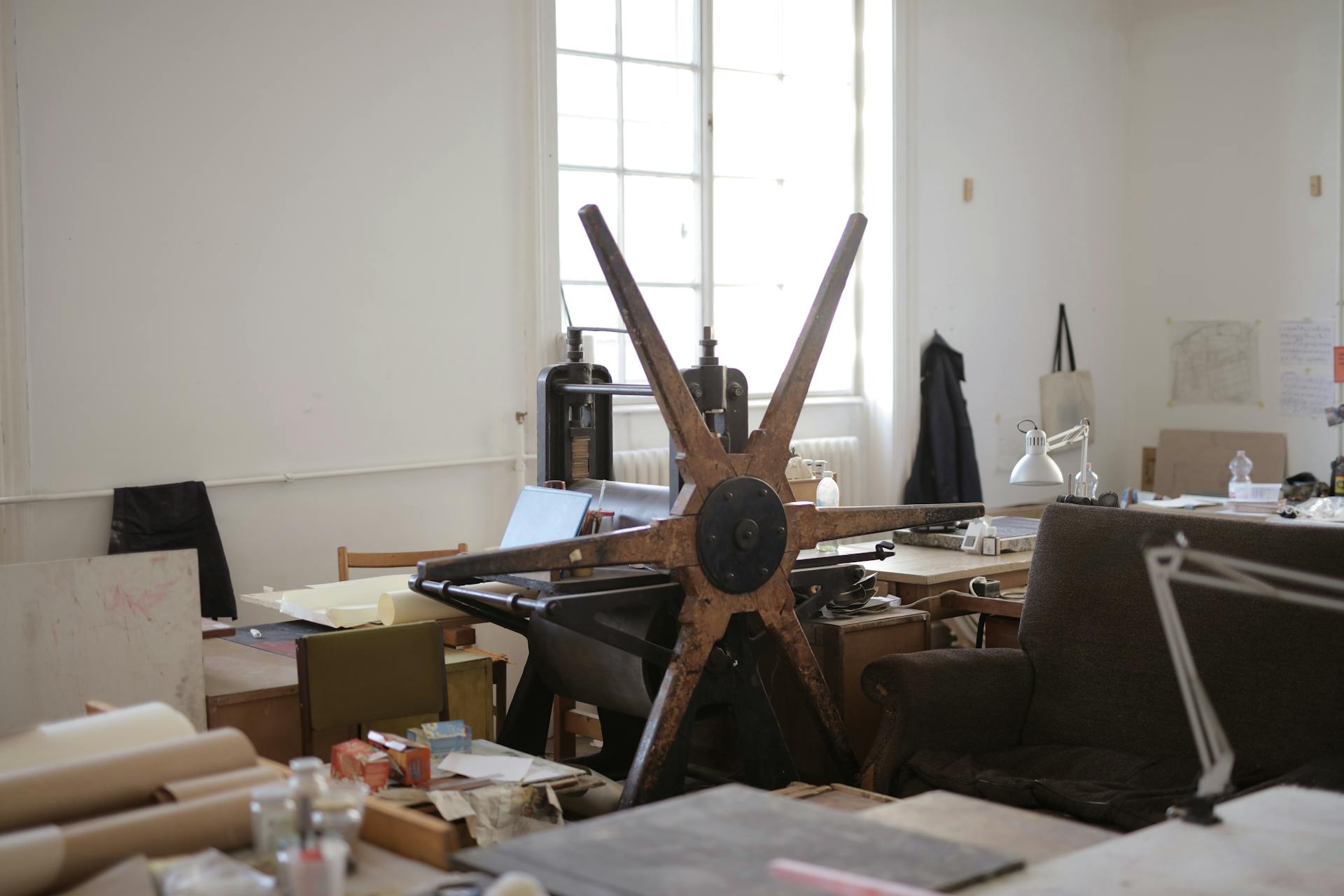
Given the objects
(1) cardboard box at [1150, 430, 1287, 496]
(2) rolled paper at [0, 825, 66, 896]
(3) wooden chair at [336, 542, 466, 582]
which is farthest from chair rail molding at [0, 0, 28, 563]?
(1) cardboard box at [1150, 430, 1287, 496]

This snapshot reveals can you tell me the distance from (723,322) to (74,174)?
279cm

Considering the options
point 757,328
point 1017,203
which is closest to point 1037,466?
point 757,328

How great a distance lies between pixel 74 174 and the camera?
389 centimetres

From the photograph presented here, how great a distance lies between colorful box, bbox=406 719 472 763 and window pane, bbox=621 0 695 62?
3.46 m

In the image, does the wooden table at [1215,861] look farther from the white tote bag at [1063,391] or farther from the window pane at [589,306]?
the white tote bag at [1063,391]

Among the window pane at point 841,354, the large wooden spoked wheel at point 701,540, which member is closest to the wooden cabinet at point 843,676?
the large wooden spoked wheel at point 701,540

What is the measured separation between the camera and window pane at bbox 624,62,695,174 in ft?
17.6

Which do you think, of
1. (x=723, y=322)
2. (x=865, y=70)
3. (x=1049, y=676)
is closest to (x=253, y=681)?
(x=1049, y=676)

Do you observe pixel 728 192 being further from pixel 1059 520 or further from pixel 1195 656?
pixel 1195 656

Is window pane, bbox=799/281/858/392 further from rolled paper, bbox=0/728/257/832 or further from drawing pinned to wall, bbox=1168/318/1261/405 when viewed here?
rolled paper, bbox=0/728/257/832

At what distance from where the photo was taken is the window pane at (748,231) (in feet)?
18.8

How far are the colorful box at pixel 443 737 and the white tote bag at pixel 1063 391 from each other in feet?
15.8

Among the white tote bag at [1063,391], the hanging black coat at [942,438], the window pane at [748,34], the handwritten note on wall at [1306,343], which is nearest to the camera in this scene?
the window pane at [748,34]

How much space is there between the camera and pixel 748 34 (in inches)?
227
